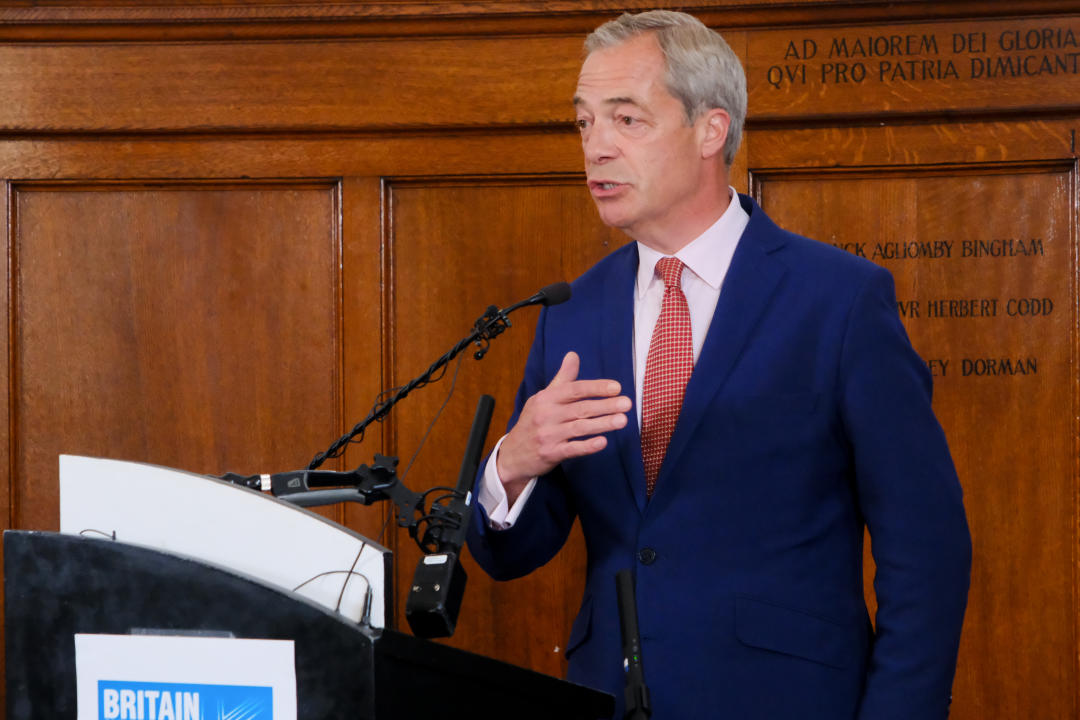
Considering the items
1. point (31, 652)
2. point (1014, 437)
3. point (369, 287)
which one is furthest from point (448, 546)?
point (1014, 437)

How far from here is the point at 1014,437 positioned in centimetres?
273

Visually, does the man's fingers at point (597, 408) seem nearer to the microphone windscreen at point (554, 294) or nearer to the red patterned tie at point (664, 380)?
the microphone windscreen at point (554, 294)

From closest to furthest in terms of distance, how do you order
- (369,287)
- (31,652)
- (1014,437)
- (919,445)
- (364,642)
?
(364,642) → (31,652) → (919,445) → (1014,437) → (369,287)

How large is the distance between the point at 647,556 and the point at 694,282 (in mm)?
440

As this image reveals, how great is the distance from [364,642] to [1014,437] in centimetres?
217

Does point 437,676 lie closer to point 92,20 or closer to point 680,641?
point 680,641

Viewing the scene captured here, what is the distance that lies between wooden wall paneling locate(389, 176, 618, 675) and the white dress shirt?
1088 mm

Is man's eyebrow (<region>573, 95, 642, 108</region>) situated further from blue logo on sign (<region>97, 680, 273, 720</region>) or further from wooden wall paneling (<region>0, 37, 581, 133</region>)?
wooden wall paneling (<region>0, 37, 581, 133</region>)

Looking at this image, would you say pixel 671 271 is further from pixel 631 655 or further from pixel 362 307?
pixel 362 307

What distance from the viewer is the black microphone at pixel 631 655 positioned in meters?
1.11

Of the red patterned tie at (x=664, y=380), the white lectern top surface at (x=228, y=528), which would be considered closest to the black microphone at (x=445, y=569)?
the white lectern top surface at (x=228, y=528)

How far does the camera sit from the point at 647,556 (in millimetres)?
1567

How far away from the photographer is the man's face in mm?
1705

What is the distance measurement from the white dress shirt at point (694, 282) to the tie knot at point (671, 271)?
0.04 ft
